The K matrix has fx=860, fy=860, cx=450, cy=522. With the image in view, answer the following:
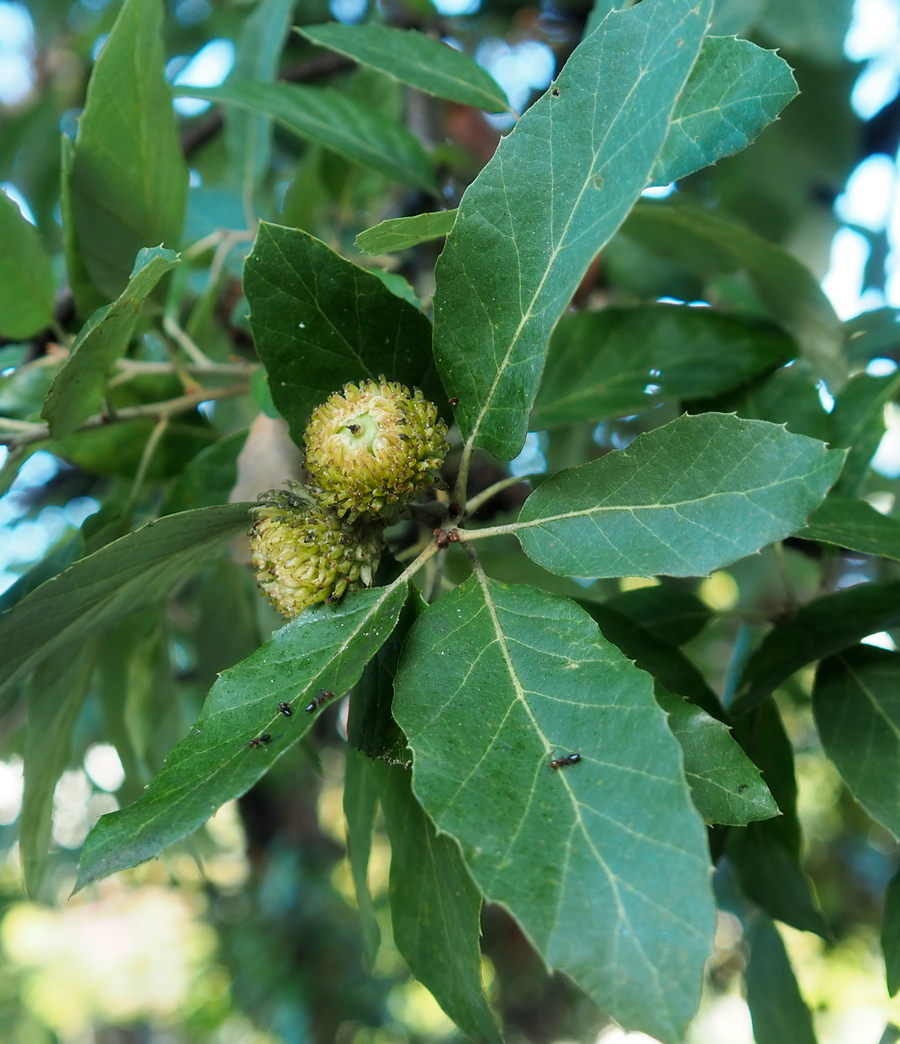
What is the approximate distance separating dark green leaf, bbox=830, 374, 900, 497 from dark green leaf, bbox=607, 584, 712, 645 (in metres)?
0.20

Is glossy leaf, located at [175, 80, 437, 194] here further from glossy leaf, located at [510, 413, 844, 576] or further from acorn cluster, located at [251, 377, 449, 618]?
glossy leaf, located at [510, 413, 844, 576]

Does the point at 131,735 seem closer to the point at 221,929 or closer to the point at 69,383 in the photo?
the point at 69,383

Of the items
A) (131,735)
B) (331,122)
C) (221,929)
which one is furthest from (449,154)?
(221,929)

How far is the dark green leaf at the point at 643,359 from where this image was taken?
100 centimetres

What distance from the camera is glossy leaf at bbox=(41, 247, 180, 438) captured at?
0.61 m

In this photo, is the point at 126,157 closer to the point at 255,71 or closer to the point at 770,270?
the point at 255,71

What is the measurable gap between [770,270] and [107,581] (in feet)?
2.80

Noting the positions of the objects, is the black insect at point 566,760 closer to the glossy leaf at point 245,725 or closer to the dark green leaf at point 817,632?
the glossy leaf at point 245,725

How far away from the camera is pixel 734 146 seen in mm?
632

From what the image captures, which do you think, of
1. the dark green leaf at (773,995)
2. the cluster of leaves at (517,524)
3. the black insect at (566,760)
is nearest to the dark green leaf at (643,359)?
the cluster of leaves at (517,524)

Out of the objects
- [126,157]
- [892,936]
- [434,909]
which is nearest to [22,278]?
[126,157]

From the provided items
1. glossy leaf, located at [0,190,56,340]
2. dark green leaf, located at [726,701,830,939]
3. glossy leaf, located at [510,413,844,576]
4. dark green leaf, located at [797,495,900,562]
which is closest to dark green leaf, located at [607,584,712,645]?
dark green leaf, located at [726,701,830,939]

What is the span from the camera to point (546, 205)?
60cm

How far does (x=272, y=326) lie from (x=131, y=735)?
2.10 feet
